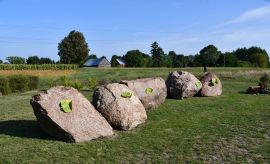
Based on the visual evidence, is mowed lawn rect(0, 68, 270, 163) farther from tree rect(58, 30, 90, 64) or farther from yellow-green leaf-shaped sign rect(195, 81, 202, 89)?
tree rect(58, 30, 90, 64)

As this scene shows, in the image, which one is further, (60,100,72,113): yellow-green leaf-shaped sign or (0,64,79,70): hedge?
(0,64,79,70): hedge

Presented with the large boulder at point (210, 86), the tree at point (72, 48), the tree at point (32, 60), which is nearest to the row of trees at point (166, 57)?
the tree at point (72, 48)

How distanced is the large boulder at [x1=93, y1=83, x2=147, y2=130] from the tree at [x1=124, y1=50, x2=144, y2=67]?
9237 centimetres

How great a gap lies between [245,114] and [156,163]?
4.81 metres

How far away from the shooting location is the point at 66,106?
9227mm

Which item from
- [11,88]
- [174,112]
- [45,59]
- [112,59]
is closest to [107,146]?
[174,112]

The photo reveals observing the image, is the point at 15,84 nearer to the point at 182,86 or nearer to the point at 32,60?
the point at 182,86

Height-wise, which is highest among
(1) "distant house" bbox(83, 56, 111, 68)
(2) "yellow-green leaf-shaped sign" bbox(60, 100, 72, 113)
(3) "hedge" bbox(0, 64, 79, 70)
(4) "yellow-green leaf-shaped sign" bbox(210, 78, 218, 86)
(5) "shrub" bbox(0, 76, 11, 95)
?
(1) "distant house" bbox(83, 56, 111, 68)

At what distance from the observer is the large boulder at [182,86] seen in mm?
14985

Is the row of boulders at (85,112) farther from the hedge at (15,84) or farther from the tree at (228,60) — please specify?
the tree at (228,60)

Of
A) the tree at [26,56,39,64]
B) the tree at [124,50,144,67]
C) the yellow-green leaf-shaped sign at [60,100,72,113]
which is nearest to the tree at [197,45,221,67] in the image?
the tree at [124,50,144,67]

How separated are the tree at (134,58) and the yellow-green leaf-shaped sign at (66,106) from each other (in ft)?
307

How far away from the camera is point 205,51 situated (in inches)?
4139

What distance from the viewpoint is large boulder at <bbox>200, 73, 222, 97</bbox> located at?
15929 millimetres
